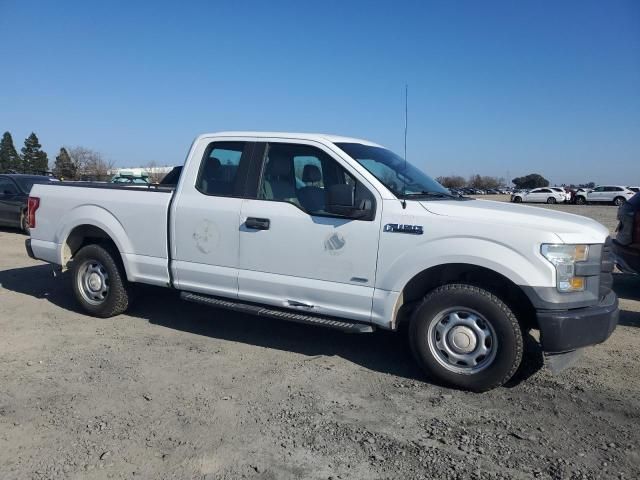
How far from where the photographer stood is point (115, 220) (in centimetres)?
607

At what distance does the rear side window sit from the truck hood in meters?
1.84

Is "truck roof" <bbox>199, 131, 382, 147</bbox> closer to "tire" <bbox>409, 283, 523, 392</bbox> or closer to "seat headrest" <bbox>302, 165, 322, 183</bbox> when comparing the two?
"seat headrest" <bbox>302, 165, 322, 183</bbox>

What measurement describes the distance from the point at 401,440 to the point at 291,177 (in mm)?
2587

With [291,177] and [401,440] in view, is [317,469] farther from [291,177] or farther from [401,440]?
[291,177]

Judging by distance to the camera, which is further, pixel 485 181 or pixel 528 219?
pixel 485 181

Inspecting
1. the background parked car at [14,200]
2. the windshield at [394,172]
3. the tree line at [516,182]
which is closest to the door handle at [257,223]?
the windshield at [394,172]

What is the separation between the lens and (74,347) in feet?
17.4

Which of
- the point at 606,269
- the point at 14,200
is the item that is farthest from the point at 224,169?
the point at 14,200

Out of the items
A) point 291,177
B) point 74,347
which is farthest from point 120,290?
point 291,177

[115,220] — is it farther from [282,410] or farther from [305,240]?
[282,410]

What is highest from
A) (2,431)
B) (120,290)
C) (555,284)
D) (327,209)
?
(327,209)

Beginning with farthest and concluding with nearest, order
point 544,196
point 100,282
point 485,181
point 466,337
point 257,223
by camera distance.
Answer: point 485,181 < point 544,196 < point 100,282 < point 257,223 < point 466,337

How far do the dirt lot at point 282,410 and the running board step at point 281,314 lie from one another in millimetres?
406

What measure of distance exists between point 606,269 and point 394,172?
75.8 inches
